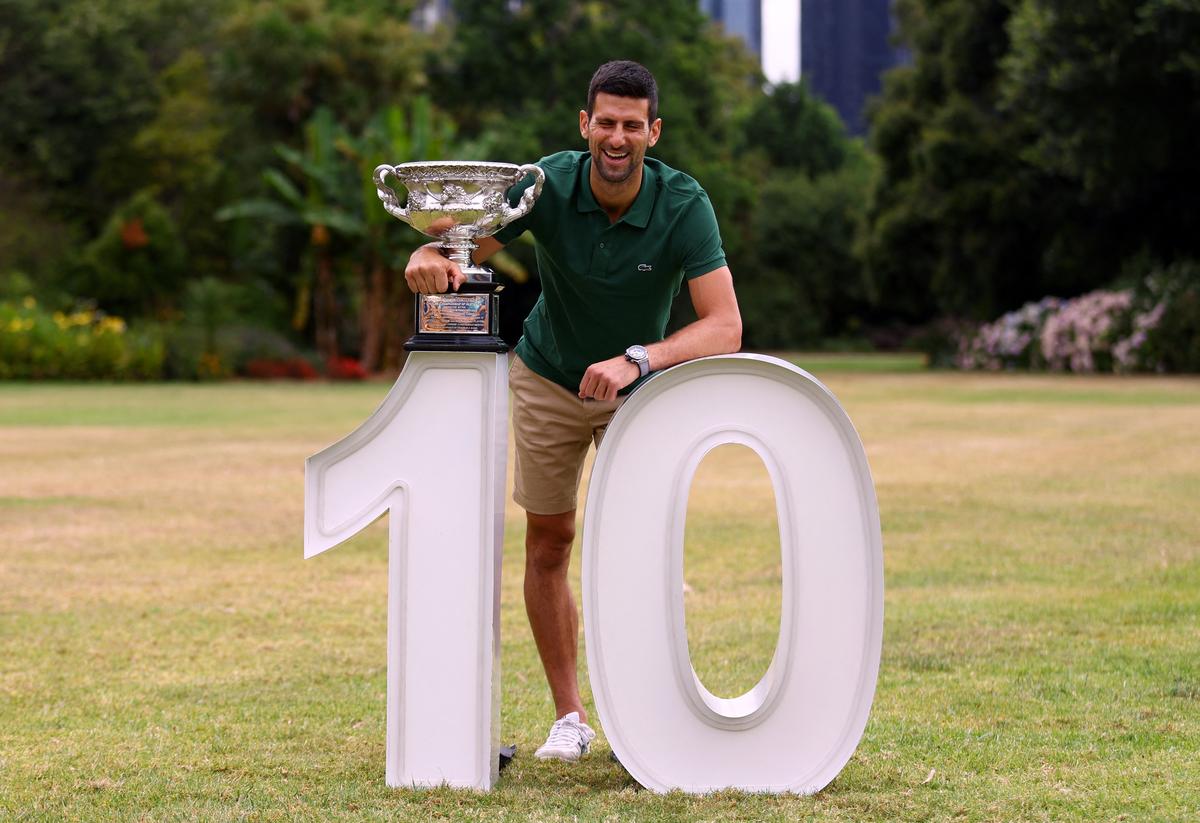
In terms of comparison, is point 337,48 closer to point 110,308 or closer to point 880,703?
point 110,308

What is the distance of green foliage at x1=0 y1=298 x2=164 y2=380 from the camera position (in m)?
28.7

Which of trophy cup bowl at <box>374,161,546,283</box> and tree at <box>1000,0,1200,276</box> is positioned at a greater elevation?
tree at <box>1000,0,1200,276</box>

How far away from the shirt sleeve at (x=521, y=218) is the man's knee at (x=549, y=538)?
85 centimetres

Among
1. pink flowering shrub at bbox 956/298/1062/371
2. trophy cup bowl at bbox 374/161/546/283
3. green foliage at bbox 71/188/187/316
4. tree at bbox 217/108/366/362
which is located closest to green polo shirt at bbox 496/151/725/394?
trophy cup bowl at bbox 374/161/546/283

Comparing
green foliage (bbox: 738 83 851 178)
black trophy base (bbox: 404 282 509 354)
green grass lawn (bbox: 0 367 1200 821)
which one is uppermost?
green foliage (bbox: 738 83 851 178)

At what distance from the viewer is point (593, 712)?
5043 millimetres

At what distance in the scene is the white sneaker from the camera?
4.34 meters

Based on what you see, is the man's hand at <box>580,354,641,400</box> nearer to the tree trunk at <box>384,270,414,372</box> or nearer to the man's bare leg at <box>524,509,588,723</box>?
the man's bare leg at <box>524,509,588,723</box>

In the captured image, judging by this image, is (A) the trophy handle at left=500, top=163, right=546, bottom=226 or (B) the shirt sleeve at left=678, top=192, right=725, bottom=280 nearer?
(A) the trophy handle at left=500, top=163, right=546, bottom=226

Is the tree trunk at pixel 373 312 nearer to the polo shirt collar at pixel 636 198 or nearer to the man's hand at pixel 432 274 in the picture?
the polo shirt collar at pixel 636 198

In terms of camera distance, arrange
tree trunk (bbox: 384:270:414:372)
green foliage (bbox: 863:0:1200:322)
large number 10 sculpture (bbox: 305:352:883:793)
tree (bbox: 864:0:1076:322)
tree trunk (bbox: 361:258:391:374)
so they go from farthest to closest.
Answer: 1. tree (bbox: 864:0:1076:322)
2. tree trunk (bbox: 384:270:414:372)
3. tree trunk (bbox: 361:258:391:374)
4. green foliage (bbox: 863:0:1200:322)
5. large number 10 sculpture (bbox: 305:352:883:793)

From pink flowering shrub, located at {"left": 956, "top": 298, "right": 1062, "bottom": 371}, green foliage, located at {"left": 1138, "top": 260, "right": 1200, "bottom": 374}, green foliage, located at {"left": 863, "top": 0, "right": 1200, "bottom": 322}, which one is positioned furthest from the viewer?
pink flowering shrub, located at {"left": 956, "top": 298, "right": 1062, "bottom": 371}

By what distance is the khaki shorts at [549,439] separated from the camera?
14.9 feet

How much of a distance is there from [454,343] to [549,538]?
0.82 metres
